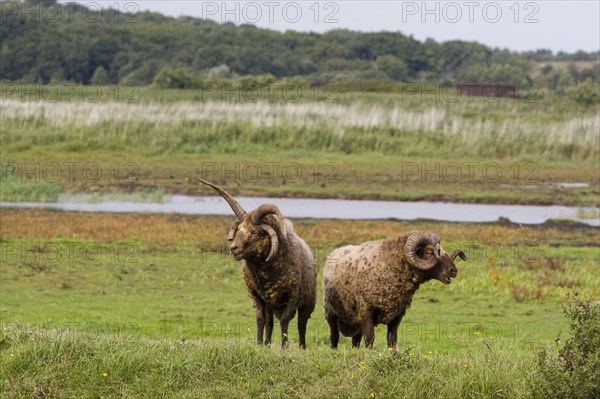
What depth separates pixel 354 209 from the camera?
3612 cm

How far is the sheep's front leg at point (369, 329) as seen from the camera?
14031mm

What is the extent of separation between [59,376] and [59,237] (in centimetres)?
1623

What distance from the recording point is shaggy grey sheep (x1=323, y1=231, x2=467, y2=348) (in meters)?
13.8

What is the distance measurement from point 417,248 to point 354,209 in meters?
22.3

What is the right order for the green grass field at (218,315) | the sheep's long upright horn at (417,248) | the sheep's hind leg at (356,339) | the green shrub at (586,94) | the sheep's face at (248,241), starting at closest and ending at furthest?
the green grass field at (218,315)
the sheep's long upright horn at (417,248)
the sheep's face at (248,241)
the sheep's hind leg at (356,339)
the green shrub at (586,94)

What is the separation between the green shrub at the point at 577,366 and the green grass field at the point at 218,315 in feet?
1.04

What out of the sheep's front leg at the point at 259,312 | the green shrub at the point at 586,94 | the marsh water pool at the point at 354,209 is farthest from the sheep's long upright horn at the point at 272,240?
the green shrub at the point at 586,94

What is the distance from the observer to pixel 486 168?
46438 millimetres

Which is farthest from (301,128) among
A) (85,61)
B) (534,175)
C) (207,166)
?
(85,61)

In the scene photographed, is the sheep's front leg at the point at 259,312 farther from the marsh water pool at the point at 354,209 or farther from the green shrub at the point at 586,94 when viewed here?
the green shrub at the point at 586,94

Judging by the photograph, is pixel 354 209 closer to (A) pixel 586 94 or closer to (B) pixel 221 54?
(A) pixel 586 94

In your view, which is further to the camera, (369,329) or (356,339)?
(356,339)

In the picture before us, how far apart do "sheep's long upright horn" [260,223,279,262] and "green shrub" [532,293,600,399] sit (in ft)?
12.5

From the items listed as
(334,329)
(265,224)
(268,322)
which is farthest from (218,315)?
(265,224)
